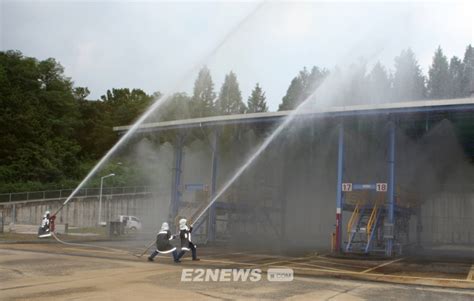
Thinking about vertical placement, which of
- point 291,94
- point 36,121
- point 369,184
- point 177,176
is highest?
point 291,94

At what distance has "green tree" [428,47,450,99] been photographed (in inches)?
2766

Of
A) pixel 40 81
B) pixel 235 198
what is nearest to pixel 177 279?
pixel 235 198

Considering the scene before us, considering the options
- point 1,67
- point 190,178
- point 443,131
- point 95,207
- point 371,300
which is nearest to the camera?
point 371,300

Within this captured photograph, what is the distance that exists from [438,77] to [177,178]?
55498 millimetres

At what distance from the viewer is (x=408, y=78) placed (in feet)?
242

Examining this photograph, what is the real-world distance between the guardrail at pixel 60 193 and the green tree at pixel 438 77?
41653mm

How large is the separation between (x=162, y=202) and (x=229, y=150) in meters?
22.1

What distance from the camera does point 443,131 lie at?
31.5 m

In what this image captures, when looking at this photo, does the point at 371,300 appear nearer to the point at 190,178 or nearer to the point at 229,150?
the point at 229,150

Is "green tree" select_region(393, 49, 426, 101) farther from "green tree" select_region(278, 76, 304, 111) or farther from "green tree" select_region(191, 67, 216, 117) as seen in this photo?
"green tree" select_region(191, 67, 216, 117)

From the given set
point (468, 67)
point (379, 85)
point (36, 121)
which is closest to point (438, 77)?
point (468, 67)

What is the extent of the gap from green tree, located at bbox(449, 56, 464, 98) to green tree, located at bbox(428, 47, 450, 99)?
507 mm

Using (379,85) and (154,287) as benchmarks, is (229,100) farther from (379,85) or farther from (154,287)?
(154,287)

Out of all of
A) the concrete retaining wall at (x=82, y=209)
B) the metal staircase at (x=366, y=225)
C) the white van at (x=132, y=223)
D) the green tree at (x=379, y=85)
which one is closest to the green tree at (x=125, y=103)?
the concrete retaining wall at (x=82, y=209)
